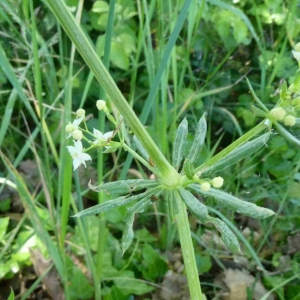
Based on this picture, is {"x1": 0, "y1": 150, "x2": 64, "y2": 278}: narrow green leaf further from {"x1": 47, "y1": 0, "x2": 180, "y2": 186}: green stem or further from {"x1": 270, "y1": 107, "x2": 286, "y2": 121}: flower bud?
{"x1": 270, "y1": 107, "x2": 286, "y2": 121}: flower bud

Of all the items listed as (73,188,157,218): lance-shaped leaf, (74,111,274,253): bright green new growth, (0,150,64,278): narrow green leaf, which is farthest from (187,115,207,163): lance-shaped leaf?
(0,150,64,278): narrow green leaf

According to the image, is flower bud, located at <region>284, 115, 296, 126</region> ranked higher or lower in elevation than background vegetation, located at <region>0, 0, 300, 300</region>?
higher

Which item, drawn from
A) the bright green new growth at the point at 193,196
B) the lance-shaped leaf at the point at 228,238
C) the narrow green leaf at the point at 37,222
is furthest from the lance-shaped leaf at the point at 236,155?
the narrow green leaf at the point at 37,222

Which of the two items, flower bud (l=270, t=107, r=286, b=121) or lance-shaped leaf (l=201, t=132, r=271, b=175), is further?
lance-shaped leaf (l=201, t=132, r=271, b=175)

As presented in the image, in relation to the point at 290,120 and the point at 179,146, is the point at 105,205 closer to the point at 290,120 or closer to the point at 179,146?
the point at 179,146

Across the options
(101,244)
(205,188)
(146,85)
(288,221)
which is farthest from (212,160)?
(146,85)

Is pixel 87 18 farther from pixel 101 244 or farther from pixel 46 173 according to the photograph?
pixel 101 244
